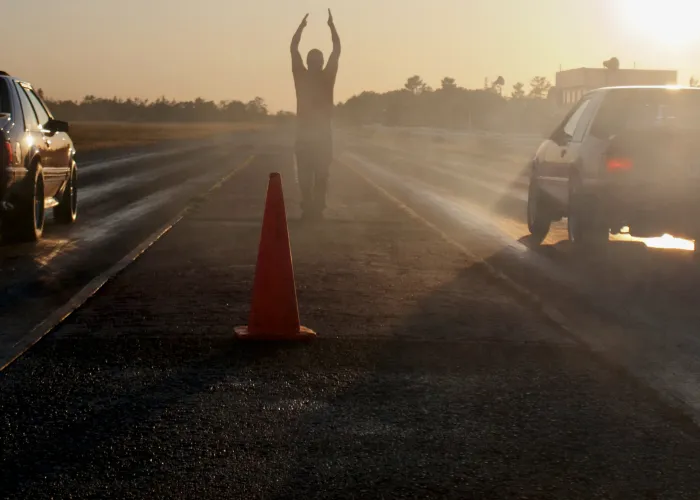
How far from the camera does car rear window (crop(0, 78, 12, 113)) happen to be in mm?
13016

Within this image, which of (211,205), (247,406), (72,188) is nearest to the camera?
(247,406)

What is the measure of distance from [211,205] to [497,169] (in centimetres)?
1781

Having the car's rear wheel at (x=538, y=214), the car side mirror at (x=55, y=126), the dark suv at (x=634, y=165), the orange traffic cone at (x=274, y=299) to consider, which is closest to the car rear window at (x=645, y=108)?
the dark suv at (x=634, y=165)

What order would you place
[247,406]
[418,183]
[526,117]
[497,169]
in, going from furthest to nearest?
1. [526,117]
2. [497,169]
3. [418,183]
4. [247,406]

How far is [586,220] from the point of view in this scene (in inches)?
485

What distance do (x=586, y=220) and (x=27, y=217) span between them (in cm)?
621

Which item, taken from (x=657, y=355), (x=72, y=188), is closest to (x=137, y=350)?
(x=657, y=355)

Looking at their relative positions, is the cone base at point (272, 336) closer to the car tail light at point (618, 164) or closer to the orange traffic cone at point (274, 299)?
the orange traffic cone at point (274, 299)

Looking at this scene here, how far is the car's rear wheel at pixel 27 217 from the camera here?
13.1 m

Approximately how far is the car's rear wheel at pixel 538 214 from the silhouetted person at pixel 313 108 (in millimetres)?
3122

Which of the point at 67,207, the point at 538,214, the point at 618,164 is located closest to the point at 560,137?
the point at 538,214

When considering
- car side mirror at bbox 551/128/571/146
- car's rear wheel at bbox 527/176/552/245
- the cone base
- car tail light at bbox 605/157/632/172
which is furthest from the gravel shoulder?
car's rear wheel at bbox 527/176/552/245

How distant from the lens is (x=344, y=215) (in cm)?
1773

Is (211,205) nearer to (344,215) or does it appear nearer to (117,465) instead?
(344,215)
